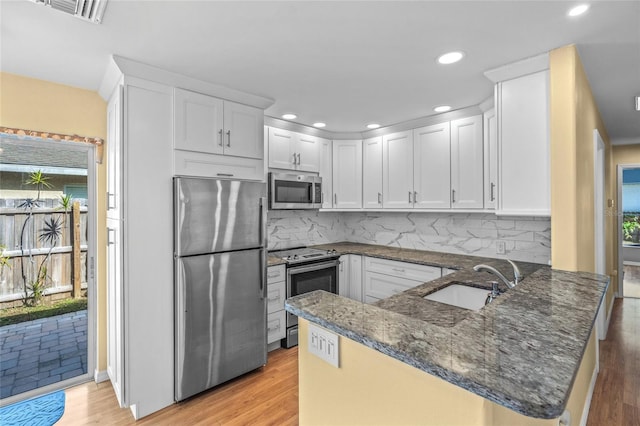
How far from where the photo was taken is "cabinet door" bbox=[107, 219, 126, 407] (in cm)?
211

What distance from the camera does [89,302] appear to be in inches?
103

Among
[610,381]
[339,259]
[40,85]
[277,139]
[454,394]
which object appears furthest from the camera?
[339,259]

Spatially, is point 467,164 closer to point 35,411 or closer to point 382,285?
point 382,285

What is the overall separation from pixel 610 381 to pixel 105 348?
4117 millimetres

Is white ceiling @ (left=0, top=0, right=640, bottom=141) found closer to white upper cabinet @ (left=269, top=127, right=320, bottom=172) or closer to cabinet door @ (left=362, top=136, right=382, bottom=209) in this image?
white upper cabinet @ (left=269, top=127, right=320, bottom=172)

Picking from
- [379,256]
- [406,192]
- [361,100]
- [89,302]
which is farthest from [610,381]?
[89,302]

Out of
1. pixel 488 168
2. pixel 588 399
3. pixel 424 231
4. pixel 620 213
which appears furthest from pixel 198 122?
pixel 620 213

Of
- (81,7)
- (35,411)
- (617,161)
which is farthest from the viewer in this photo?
(617,161)

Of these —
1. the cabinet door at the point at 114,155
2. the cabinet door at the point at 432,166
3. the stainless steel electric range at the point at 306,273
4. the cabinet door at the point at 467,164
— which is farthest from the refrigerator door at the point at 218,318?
the cabinet door at the point at 467,164

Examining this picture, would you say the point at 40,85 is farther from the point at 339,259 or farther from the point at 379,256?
the point at 379,256

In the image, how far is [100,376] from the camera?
8.45 ft

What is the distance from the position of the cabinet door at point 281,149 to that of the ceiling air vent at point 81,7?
6.26 feet

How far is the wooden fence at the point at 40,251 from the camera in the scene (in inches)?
93.0

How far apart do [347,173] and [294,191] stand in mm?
867
